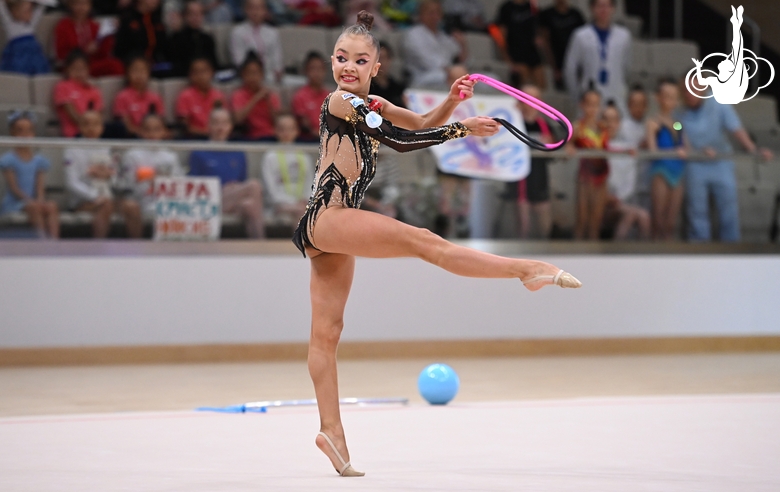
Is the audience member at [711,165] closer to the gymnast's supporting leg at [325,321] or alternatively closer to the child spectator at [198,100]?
the child spectator at [198,100]

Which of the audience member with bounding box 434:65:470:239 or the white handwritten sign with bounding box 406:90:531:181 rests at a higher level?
the white handwritten sign with bounding box 406:90:531:181

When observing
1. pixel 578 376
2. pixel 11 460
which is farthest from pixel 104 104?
pixel 11 460

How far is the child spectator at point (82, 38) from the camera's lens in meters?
8.88

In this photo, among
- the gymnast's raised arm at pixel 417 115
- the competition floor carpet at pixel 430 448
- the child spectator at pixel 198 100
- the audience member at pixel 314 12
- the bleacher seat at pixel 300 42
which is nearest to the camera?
the competition floor carpet at pixel 430 448

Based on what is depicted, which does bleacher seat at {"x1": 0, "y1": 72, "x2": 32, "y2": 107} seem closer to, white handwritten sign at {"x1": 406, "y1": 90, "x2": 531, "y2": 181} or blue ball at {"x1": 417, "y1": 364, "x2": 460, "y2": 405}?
white handwritten sign at {"x1": 406, "y1": 90, "x2": 531, "y2": 181}

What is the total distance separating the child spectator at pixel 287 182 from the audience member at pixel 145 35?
1683 millimetres

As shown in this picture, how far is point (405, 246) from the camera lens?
3279 mm

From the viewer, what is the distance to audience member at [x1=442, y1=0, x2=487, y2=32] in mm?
10336

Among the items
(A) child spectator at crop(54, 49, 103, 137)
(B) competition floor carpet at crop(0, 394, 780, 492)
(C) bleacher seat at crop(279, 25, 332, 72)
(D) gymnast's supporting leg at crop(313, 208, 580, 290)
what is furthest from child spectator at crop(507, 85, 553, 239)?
(D) gymnast's supporting leg at crop(313, 208, 580, 290)

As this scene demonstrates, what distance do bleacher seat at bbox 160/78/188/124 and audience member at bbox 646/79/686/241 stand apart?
415 cm

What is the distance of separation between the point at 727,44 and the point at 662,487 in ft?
26.7

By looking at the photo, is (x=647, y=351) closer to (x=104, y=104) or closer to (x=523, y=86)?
(x=523, y=86)

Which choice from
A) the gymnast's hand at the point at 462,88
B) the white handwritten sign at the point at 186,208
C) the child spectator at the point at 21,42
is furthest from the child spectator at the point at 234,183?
the gymnast's hand at the point at 462,88

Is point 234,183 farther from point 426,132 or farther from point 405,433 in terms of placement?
point 426,132
